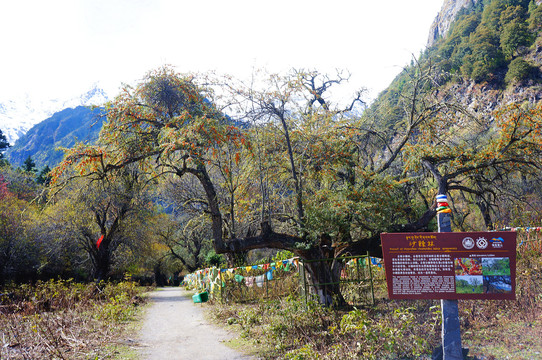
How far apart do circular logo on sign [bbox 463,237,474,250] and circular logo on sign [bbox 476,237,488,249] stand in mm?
64

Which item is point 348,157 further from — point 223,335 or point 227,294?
point 227,294

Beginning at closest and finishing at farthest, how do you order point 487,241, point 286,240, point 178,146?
point 487,241 < point 178,146 < point 286,240

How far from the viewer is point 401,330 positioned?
207 inches

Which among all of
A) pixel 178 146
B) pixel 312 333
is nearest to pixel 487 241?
pixel 312 333

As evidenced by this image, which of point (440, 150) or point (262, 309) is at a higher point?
point (440, 150)

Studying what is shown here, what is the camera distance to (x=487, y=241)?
411cm

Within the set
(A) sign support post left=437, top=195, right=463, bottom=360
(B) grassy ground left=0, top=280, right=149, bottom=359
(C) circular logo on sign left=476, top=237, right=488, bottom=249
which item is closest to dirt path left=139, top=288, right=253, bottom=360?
(B) grassy ground left=0, top=280, right=149, bottom=359

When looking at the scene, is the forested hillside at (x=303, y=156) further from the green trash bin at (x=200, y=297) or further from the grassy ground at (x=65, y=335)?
the green trash bin at (x=200, y=297)

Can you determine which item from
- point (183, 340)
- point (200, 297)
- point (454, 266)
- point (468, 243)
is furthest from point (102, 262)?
point (468, 243)

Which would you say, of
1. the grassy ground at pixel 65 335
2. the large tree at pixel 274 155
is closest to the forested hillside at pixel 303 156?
the large tree at pixel 274 155

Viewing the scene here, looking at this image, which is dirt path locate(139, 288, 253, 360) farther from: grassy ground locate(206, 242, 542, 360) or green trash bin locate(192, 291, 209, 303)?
green trash bin locate(192, 291, 209, 303)

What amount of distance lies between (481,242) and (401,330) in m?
1.93

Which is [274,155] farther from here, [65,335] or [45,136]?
[45,136]

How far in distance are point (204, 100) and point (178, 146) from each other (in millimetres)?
2348
